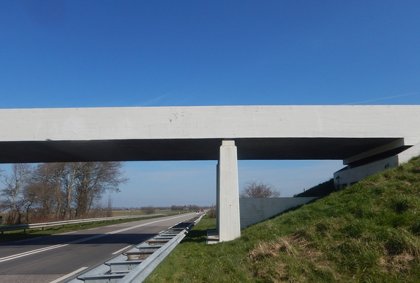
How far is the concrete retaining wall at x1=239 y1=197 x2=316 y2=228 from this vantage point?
67.2ft

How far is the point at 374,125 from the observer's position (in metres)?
16.7

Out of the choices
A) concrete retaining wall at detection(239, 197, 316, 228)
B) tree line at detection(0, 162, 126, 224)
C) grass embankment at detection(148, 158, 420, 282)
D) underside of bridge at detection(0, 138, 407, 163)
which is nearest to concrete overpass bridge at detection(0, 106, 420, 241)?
underside of bridge at detection(0, 138, 407, 163)

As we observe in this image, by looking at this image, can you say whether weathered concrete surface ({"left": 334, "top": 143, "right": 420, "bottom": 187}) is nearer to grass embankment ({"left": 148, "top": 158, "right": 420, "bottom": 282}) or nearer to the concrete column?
grass embankment ({"left": 148, "top": 158, "right": 420, "bottom": 282})

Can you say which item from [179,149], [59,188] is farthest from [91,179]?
[179,149]

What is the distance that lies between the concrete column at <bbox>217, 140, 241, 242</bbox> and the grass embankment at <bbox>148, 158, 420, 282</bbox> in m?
1.34

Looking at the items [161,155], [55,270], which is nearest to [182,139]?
Answer: [161,155]

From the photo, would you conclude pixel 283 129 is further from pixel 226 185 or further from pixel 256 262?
pixel 256 262

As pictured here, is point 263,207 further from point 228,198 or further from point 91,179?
point 91,179

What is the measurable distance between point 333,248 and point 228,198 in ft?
21.3

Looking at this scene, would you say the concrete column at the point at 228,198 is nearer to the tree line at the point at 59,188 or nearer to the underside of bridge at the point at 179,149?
the underside of bridge at the point at 179,149

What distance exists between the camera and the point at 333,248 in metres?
9.88

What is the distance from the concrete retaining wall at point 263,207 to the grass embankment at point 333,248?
5.91 m

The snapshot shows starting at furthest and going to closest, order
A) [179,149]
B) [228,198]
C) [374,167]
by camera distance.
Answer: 1. [179,149]
2. [374,167]
3. [228,198]

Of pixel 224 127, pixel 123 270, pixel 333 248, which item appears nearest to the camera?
pixel 123 270
